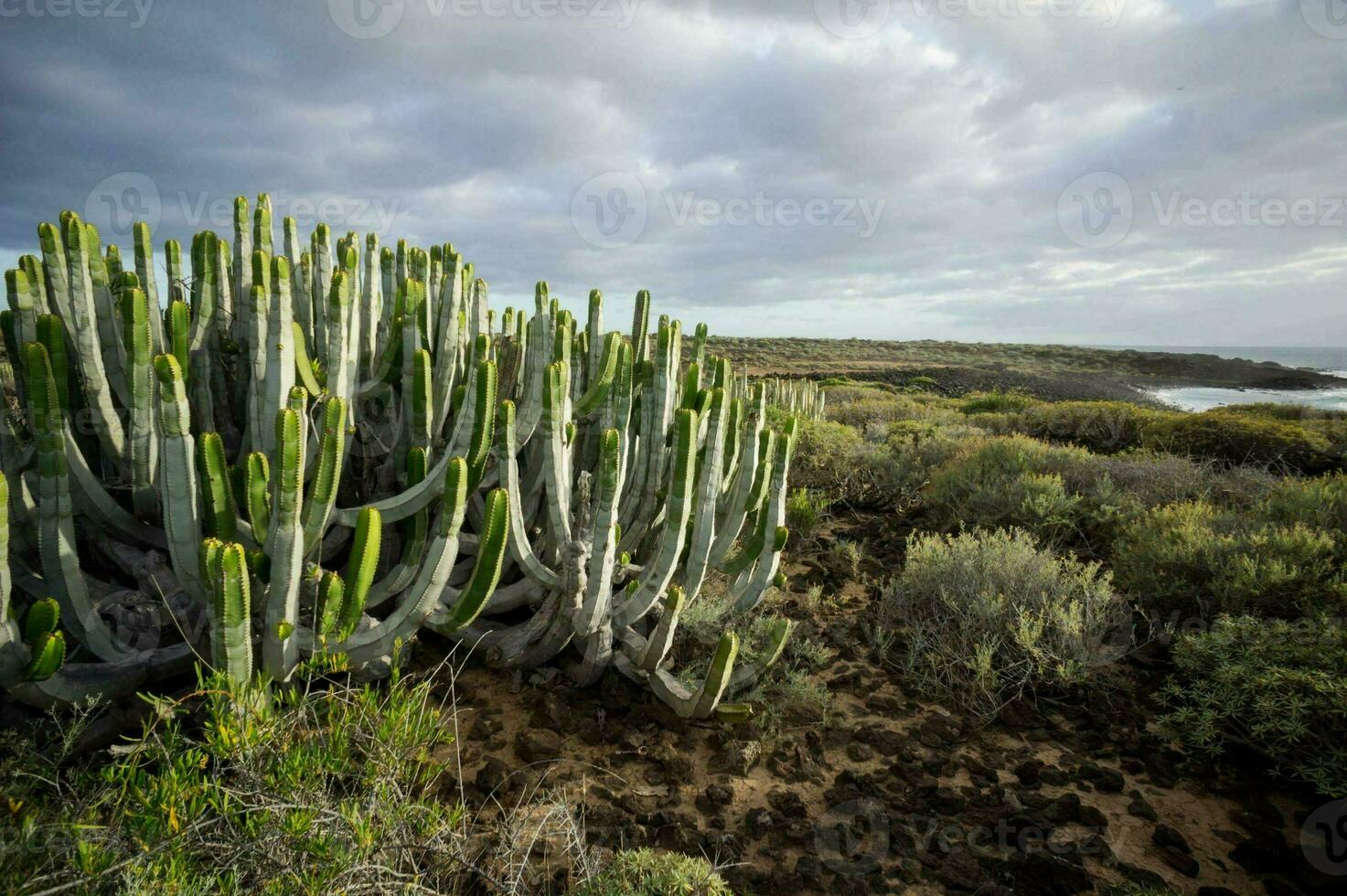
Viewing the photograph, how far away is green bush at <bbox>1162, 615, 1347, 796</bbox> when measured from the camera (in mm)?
2930

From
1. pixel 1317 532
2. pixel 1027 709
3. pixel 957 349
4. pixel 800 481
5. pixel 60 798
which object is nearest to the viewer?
pixel 60 798

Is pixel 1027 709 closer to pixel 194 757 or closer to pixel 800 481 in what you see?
pixel 194 757

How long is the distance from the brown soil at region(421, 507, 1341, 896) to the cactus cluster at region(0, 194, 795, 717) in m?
0.29

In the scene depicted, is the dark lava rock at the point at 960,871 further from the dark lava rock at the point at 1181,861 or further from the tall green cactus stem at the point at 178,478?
the tall green cactus stem at the point at 178,478

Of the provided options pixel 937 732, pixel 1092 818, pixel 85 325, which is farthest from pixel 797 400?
pixel 85 325

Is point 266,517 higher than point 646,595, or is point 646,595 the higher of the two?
point 266,517

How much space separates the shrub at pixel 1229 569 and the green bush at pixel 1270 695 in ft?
1.37

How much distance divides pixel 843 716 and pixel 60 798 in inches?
121

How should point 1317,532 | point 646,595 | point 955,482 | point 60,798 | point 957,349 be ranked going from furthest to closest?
point 957,349 → point 955,482 → point 1317,532 → point 646,595 → point 60,798

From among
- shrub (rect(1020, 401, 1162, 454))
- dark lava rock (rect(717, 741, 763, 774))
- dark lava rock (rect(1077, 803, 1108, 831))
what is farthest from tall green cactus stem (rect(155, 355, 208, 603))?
shrub (rect(1020, 401, 1162, 454))

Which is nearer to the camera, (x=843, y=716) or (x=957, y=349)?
(x=843, y=716)

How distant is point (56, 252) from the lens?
114 inches

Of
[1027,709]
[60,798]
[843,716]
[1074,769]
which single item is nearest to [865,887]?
[843,716]

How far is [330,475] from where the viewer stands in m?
2.50
